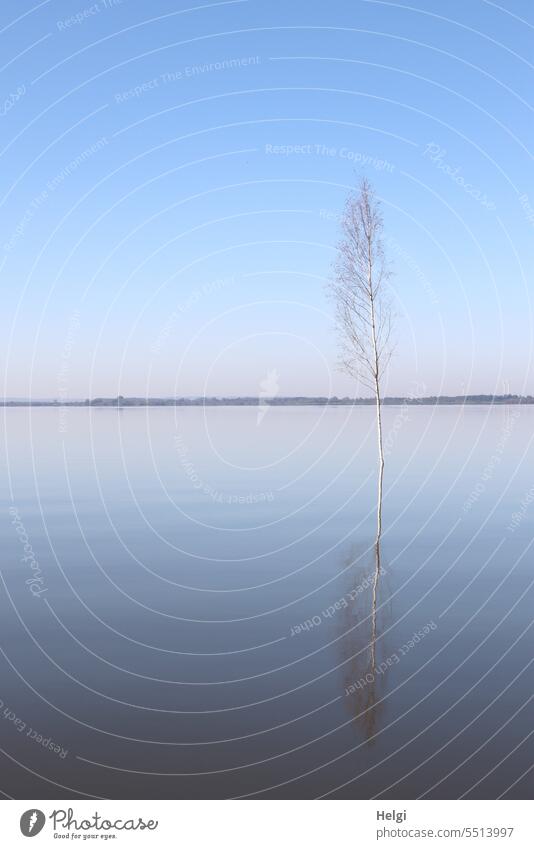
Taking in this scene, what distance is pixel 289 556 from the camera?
81.2 ft

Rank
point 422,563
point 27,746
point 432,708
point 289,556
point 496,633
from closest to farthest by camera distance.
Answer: point 27,746 → point 432,708 → point 496,633 → point 422,563 → point 289,556

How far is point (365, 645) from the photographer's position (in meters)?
15.8

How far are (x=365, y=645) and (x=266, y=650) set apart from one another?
203 cm

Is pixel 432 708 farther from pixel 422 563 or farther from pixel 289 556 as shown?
pixel 289 556

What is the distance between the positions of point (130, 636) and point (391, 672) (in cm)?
566

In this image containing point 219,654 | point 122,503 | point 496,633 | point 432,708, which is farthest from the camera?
point 122,503

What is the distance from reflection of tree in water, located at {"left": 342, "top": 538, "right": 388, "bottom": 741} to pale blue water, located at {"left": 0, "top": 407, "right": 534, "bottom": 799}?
51 millimetres

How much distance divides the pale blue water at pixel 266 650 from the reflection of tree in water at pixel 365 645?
0.17ft

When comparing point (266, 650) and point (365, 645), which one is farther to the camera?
Result: point (365, 645)

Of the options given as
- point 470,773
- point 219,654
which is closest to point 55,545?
point 219,654

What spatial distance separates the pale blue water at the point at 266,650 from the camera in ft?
35.4

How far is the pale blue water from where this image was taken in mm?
10805
